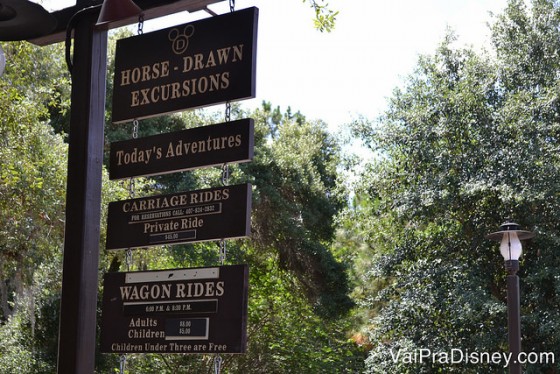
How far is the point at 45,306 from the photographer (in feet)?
61.8

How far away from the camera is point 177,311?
3.89 m

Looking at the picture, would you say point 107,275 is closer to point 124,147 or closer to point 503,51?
point 124,147

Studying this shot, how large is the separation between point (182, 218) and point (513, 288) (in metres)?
7.88

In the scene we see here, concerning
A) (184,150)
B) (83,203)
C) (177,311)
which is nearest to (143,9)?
(184,150)

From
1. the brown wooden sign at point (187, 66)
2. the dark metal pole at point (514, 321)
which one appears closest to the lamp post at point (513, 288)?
the dark metal pole at point (514, 321)

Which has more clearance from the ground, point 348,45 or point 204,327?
point 348,45

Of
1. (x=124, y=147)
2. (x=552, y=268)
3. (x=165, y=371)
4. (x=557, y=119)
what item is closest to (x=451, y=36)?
(x=557, y=119)

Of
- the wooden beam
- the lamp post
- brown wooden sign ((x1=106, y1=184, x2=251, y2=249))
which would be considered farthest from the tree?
brown wooden sign ((x1=106, y1=184, x2=251, y2=249))

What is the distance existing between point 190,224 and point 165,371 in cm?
1854

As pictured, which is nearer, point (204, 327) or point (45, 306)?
point (204, 327)

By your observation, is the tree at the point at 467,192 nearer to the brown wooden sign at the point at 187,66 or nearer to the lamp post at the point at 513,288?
the lamp post at the point at 513,288

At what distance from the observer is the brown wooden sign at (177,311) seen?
12.2 ft

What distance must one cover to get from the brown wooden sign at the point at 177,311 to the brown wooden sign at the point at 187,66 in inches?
30.6

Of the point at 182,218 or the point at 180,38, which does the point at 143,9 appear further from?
the point at 182,218
